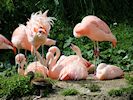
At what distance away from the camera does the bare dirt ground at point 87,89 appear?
5.60 meters

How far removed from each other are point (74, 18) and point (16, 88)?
332 centimetres

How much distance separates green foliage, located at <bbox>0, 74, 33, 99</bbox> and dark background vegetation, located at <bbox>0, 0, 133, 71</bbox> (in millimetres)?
1566

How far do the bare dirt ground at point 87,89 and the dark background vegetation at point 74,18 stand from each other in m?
1.05

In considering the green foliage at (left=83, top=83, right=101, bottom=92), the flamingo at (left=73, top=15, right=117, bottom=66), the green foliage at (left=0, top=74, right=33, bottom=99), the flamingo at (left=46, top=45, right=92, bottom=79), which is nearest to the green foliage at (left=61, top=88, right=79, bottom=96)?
the green foliage at (left=83, top=83, right=101, bottom=92)

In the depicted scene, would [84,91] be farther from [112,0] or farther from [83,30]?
[112,0]

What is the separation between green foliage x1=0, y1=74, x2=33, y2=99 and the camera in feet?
18.6

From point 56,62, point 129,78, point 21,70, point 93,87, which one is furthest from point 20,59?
point 129,78

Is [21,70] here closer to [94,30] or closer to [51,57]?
[51,57]

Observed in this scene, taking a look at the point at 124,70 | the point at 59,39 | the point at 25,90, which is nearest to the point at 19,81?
the point at 25,90

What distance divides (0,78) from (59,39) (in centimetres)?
208

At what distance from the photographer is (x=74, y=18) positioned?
28.9 feet

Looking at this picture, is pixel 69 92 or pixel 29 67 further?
pixel 29 67

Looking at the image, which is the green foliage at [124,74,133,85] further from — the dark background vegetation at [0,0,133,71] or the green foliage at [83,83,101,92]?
the dark background vegetation at [0,0,133,71]

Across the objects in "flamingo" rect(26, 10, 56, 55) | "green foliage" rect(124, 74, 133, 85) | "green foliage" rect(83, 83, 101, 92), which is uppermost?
"flamingo" rect(26, 10, 56, 55)
